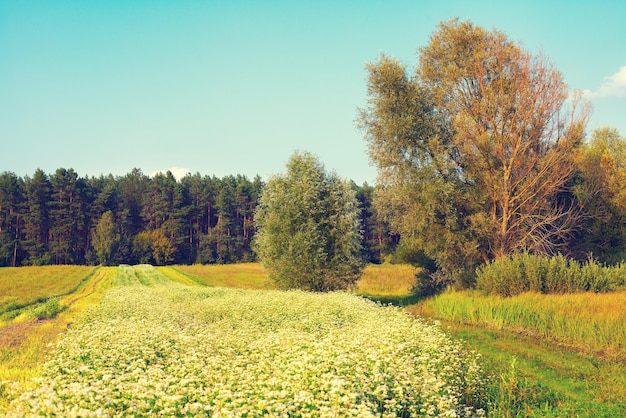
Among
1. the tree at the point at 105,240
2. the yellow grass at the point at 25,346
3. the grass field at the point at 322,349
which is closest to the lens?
the grass field at the point at 322,349

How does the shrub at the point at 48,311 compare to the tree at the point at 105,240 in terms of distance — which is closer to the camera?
the shrub at the point at 48,311

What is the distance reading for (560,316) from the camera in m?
18.3

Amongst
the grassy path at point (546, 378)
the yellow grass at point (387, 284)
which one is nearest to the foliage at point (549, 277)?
the grassy path at point (546, 378)

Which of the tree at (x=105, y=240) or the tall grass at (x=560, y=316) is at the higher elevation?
the tree at (x=105, y=240)

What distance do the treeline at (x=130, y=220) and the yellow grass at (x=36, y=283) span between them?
2205 centimetres

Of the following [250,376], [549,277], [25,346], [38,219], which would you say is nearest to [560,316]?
[549,277]

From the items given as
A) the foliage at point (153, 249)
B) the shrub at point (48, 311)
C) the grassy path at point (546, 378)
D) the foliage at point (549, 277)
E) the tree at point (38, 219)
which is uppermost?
the tree at point (38, 219)

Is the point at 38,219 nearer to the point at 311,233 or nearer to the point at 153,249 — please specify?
the point at 153,249

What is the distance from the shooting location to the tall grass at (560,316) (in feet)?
53.5

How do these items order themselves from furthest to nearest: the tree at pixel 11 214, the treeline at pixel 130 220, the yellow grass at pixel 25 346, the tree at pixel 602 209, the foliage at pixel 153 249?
1. the foliage at pixel 153 249
2. the treeline at pixel 130 220
3. the tree at pixel 11 214
4. the tree at pixel 602 209
5. the yellow grass at pixel 25 346

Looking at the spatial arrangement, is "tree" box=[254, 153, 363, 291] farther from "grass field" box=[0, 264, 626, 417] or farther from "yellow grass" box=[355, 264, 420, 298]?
"yellow grass" box=[355, 264, 420, 298]

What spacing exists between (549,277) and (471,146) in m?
9.64

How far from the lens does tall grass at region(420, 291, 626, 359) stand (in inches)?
642

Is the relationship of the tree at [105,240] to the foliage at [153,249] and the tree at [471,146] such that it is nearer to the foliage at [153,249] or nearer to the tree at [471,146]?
the foliage at [153,249]
